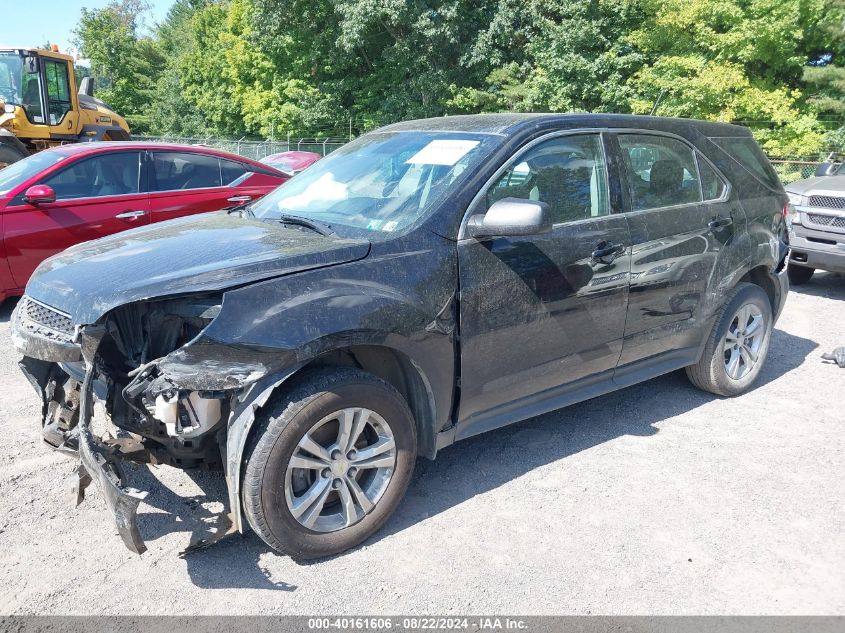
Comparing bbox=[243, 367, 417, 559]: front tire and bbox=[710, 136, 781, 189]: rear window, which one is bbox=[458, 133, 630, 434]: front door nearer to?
bbox=[243, 367, 417, 559]: front tire

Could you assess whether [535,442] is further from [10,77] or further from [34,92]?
[10,77]

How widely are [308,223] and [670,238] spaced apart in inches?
85.3

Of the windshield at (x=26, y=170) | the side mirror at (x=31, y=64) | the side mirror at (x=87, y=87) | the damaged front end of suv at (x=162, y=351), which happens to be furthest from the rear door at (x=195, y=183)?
the side mirror at (x=87, y=87)

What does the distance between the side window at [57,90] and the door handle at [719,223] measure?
1371cm

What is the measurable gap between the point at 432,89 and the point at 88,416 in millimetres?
28885

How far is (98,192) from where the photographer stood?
6.66 m

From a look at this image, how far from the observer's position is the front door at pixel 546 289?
327 cm

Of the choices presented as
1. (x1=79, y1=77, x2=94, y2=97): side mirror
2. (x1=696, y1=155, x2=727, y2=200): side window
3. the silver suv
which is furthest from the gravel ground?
(x1=79, y1=77, x2=94, y2=97): side mirror

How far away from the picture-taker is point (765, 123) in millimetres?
23438

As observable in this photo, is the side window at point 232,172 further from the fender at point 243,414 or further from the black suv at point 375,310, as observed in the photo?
the fender at point 243,414

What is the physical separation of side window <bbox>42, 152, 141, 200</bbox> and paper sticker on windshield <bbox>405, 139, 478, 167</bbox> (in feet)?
14.1

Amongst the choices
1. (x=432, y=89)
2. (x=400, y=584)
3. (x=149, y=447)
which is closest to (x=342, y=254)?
(x=149, y=447)

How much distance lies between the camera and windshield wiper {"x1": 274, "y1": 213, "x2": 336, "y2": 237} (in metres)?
3.27

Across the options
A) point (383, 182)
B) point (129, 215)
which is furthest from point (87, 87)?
point (383, 182)
